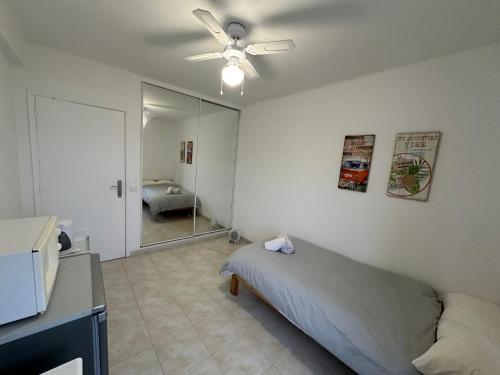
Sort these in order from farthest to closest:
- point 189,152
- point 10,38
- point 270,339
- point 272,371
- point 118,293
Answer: point 189,152 < point 118,293 < point 270,339 < point 10,38 < point 272,371

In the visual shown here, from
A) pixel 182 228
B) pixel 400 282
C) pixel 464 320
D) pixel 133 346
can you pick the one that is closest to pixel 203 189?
pixel 182 228

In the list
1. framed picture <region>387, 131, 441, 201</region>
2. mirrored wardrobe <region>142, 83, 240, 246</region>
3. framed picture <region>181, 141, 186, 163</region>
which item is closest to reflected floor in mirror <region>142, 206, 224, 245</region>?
mirrored wardrobe <region>142, 83, 240, 246</region>

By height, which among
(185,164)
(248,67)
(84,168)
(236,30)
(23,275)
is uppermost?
(236,30)

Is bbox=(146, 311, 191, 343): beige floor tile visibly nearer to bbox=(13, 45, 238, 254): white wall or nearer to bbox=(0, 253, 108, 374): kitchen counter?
bbox=(0, 253, 108, 374): kitchen counter

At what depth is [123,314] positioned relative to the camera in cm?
187

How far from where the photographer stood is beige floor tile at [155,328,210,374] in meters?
1.45

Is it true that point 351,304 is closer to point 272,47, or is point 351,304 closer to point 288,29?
point 272,47

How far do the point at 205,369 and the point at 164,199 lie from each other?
278 cm

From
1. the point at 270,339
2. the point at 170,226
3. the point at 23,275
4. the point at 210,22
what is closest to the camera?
the point at 23,275

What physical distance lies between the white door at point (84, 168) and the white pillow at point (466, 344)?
124 inches

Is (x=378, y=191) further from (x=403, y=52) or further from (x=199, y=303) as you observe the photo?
(x=199, y=303)

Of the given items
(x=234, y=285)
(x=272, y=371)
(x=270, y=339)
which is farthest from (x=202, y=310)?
(x=272, y=371)

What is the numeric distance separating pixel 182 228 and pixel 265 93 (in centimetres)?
276

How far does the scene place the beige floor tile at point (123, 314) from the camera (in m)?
1.76
